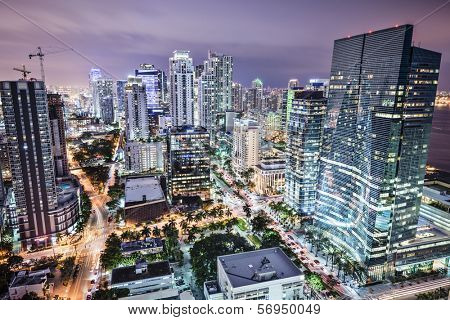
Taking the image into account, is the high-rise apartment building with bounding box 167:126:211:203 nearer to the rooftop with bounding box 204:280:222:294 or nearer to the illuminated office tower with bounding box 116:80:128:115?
the rooftop with bounding box 204:280:222:294

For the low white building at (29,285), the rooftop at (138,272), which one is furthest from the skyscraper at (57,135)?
the rooftop at (138,272)

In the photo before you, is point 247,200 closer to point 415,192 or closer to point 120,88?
point 415,192

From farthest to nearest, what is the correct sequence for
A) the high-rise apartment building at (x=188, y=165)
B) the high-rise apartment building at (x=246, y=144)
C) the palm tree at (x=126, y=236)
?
the high-rise apartment building at (x=246, y=144)
the high-rise apartment building at (x=188, y=165)
the palm tree at (x=126, y=236)

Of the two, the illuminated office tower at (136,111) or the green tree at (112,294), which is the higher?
the illuminated office tower at (136,111)

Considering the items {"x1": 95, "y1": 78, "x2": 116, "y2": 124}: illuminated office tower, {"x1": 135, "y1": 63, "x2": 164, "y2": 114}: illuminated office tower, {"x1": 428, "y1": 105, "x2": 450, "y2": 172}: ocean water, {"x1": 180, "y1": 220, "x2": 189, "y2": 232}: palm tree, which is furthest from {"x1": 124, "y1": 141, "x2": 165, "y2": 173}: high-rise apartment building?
{"x1": 95, "y1": 78, "x2": 116, "y2": 124}: illuminated office tower

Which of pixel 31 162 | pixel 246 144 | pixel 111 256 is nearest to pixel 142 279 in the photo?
pixel 111 256

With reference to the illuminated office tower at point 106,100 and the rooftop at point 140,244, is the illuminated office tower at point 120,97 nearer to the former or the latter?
the illuminated office tower at point 106,100
